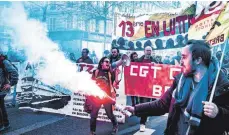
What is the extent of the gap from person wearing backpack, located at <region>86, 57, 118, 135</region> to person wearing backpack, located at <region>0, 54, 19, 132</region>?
1322 mm

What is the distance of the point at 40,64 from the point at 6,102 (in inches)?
36.8

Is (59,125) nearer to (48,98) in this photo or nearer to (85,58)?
(48,98)

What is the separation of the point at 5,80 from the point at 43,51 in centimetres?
92

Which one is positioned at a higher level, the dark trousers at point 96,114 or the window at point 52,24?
the window at point 52,24

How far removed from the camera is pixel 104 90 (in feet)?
14.5

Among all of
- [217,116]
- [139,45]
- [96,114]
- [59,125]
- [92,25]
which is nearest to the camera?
[217,116]

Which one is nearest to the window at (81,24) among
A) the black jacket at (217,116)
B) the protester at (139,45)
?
the protester at (139,45)

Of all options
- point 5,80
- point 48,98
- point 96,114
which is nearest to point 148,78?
point 96,114

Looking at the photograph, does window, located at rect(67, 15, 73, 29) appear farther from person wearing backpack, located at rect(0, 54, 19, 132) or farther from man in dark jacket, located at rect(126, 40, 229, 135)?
man in dark jacket, located at rect(126, 40, 229, 135)

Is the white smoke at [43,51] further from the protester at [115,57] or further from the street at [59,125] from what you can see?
the street at [59,125]

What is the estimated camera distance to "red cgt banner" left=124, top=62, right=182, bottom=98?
427cm

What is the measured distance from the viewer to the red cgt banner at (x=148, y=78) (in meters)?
4.27

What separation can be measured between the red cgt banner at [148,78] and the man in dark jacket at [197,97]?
166 cm

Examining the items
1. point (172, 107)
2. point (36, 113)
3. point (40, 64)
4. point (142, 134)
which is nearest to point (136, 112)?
point (172, 107)
